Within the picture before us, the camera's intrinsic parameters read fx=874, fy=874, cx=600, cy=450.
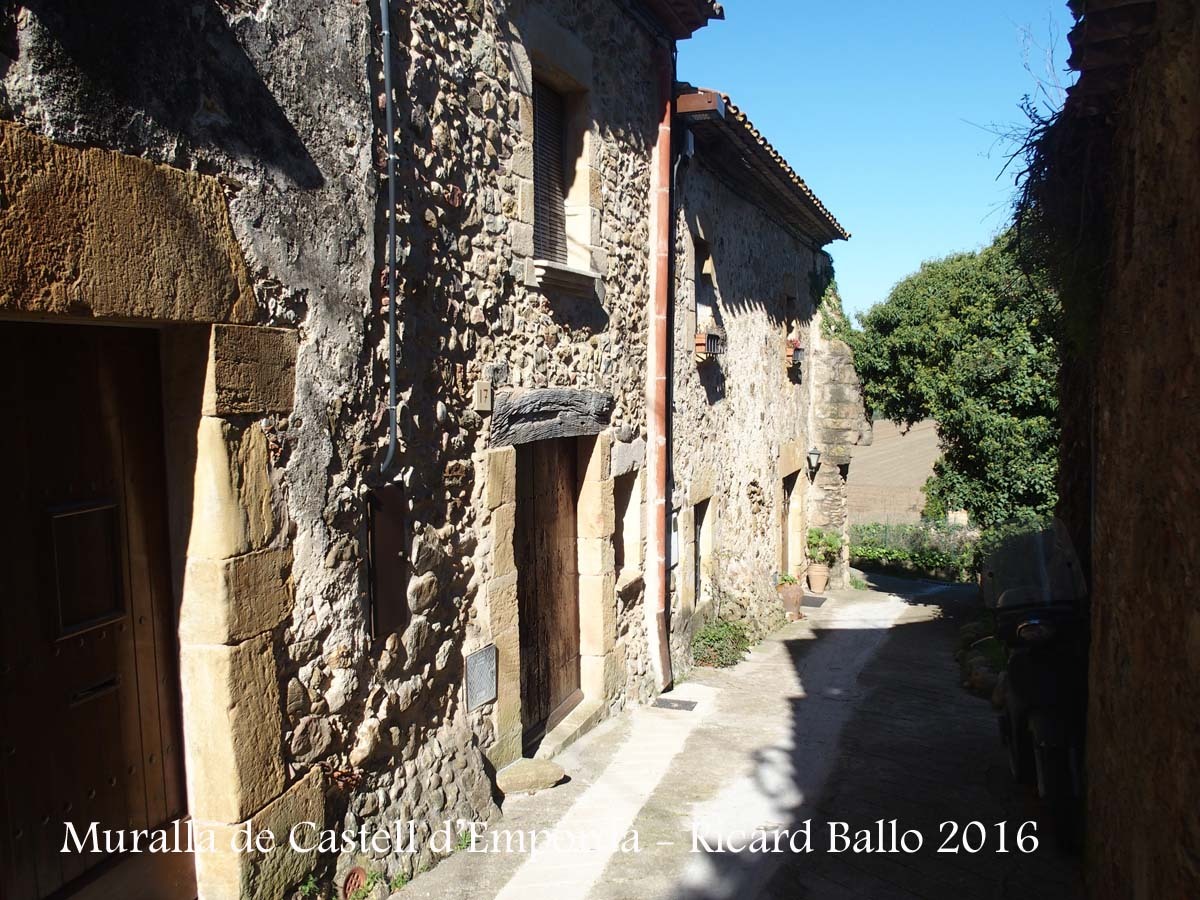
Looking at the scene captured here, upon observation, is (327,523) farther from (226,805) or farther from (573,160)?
(573,160)

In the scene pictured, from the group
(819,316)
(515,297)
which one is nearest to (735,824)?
(515,297)

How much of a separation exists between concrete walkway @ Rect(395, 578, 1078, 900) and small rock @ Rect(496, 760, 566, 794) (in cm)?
7

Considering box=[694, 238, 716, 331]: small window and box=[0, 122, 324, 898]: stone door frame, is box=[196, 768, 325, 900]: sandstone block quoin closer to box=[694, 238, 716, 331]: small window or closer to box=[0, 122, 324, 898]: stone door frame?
box=[0, 122, 324, 898]: stone door frame

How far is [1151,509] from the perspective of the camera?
2799 millimetres

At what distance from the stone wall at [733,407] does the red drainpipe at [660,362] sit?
0.50 metres

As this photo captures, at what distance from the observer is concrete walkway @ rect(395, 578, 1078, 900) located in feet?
12.8

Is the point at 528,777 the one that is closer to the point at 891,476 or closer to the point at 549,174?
the point at 549,174

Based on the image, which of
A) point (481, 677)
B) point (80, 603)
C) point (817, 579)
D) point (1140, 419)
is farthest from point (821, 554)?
point (80, 603)

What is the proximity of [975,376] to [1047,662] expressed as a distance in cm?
940

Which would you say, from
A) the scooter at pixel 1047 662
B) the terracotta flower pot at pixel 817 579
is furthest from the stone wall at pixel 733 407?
the scooter at pixel 1047 662

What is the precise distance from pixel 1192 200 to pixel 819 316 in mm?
11837

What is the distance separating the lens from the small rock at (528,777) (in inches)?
182

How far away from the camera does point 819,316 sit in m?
13.9

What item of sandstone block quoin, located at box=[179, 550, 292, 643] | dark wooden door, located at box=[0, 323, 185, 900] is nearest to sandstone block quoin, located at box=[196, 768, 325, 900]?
dark wooden door, located at box=[0, 323, 185, 900]
